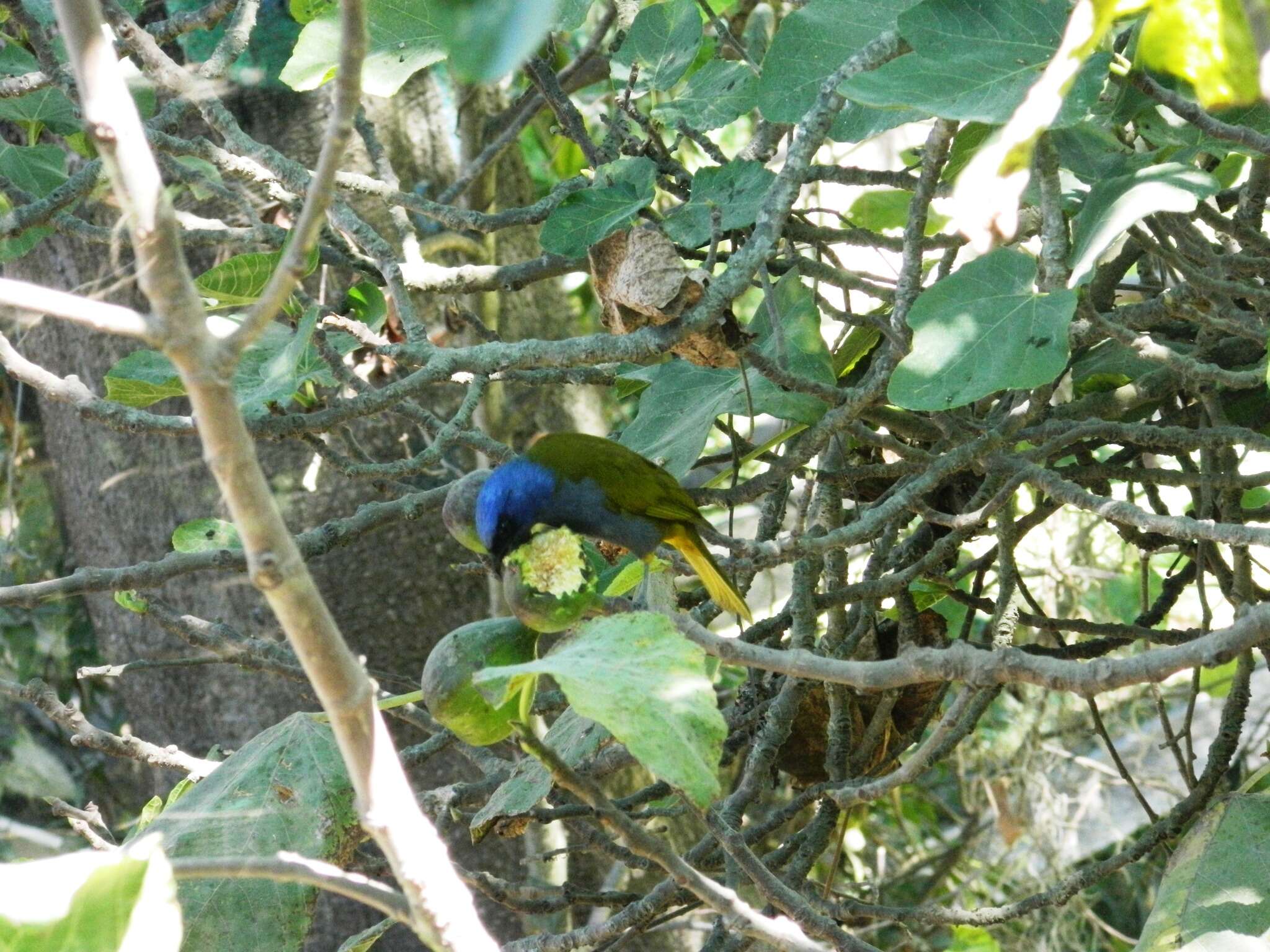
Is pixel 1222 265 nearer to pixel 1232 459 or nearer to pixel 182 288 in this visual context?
pixel 1232 459

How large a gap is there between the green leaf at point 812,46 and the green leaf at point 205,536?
3.35 feet

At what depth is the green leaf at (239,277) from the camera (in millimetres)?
1631

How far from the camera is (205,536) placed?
6.19 feet

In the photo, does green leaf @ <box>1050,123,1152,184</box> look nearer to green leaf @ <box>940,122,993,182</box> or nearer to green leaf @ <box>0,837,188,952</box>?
green leaf @ <box>940,122,993,182</box>

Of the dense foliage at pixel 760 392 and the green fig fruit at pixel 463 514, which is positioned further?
the green fig fruit at pixel 463 514

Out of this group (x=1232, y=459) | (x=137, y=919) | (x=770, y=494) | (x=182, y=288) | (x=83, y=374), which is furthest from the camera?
(x=83, y=374)

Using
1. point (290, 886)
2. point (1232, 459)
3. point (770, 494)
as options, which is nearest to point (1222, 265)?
point (1232, 459)

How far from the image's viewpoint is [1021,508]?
270 centimetres

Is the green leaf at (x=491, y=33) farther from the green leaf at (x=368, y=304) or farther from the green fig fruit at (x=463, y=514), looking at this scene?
the green leaf at (x=368, y=304)

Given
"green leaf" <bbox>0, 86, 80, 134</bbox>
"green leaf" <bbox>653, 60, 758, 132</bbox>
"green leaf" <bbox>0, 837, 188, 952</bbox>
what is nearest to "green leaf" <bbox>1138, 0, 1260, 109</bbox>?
"green leaf" <bbox>0, 837, 188, 952</bbox>

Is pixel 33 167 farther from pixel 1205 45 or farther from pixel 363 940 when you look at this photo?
pixel 1205 45

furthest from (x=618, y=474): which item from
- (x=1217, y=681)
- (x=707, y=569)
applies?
(x=1217, y=681)

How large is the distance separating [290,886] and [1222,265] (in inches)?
49.4

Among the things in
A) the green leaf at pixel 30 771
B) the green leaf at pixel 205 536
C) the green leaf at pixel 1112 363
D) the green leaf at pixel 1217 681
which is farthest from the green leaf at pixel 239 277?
the green leaf at pixel 1217 681
